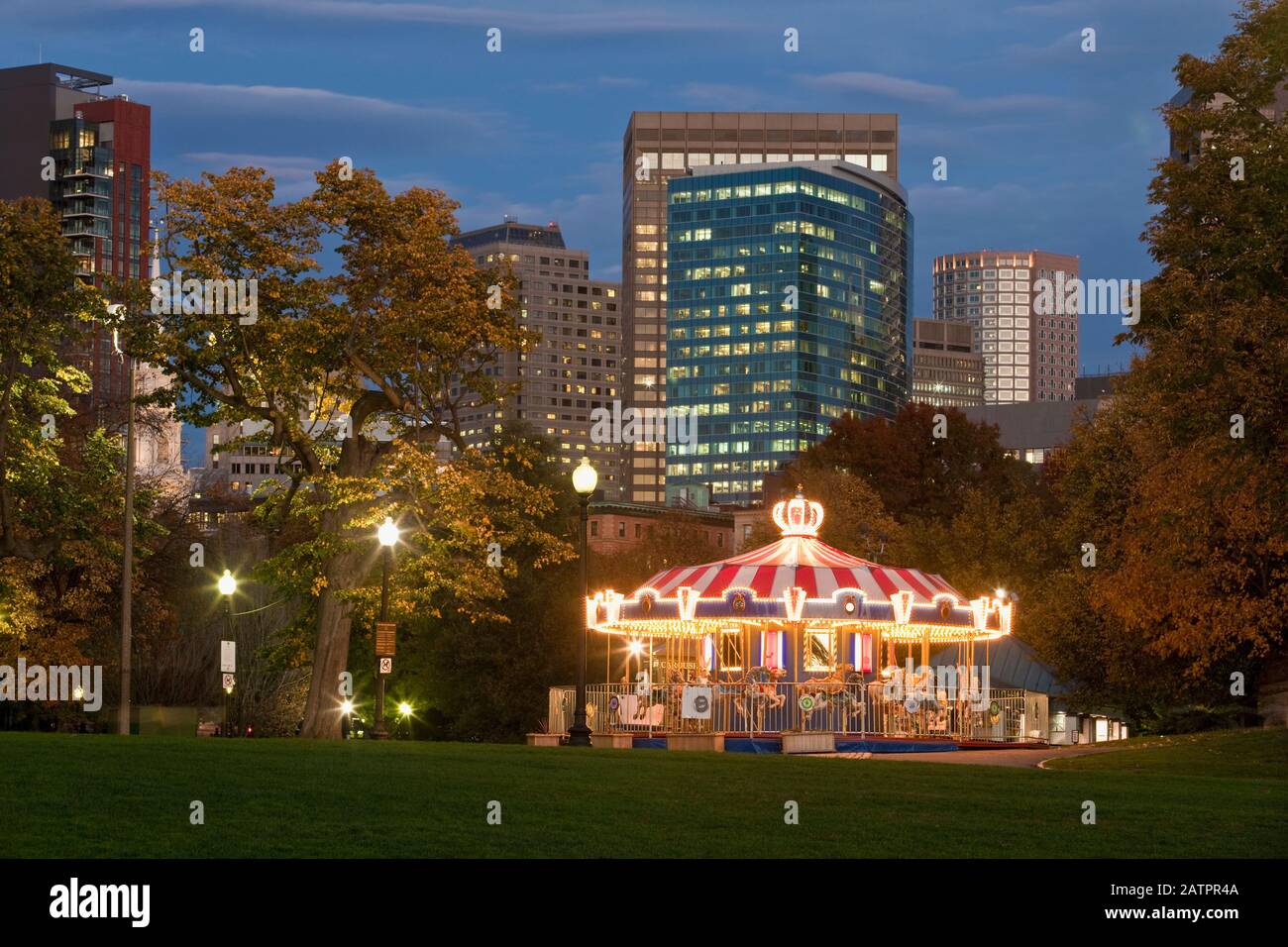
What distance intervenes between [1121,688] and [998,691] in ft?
20.5

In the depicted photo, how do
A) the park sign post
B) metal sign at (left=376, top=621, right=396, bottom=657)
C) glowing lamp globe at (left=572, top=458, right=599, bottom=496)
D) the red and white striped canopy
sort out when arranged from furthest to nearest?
the red and white striped canopy → metal sign at (left=376, top=621, right=396, bottom=657) → the park sign post → glowing lamp globe at (left=572, top=458, right=599, bottom=496)

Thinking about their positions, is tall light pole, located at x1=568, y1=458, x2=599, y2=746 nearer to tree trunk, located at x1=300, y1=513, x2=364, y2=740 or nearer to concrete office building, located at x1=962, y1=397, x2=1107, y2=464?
tree trunk, located at x1=300, y1=513, x2=364, y2=740

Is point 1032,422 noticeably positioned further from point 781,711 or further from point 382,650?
point 382,650

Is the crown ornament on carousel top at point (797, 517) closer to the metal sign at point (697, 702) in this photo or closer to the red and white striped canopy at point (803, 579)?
the red and white striped canopy at point (803, 579)

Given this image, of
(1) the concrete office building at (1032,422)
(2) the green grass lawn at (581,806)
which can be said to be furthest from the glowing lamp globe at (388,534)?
(1) the concrete office building at (1032,422)

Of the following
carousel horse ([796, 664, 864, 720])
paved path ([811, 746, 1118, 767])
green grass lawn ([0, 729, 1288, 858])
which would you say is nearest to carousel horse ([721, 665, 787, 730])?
carousel horse ([796, 664, 864, 720])

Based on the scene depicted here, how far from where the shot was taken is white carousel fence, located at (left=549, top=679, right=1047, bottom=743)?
38.5 meters

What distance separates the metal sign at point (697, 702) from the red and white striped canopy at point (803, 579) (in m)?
2.21

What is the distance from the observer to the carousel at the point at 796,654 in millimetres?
38594

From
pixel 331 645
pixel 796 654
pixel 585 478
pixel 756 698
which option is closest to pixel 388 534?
pixel 331 645

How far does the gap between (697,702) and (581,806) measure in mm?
21609

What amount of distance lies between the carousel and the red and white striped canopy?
0.04 m

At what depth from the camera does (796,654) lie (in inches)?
1601
